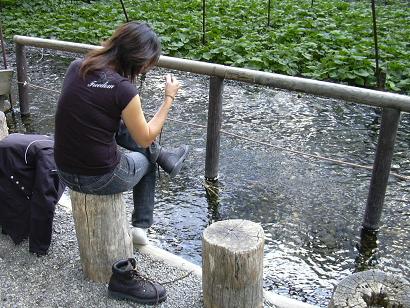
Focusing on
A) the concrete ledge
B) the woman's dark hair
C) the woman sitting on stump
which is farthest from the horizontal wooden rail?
Answer: the woman's dark hair

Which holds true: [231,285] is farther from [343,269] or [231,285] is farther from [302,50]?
[302,50]

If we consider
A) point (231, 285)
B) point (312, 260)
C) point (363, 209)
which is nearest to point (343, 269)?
point (312, 260)

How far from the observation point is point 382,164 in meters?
3.79

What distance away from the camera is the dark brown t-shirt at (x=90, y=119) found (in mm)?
2562

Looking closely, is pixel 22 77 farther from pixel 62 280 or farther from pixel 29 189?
pixel 62 280

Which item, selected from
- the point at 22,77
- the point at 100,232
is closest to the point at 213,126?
the point at 100,232

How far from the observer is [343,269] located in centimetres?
380

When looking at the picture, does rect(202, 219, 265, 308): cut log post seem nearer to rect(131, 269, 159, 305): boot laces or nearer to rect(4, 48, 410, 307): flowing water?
rect(131, 269, 159, 305): boot laces

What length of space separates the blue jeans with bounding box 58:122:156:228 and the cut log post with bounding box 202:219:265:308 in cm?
54

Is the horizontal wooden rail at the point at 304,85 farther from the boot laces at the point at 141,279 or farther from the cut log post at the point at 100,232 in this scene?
the boot laces at the point at 141,279

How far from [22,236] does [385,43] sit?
781cm

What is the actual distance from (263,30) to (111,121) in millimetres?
8875

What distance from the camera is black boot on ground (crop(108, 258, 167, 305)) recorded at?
2.85m

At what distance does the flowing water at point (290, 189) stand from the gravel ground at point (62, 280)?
2.51ft
